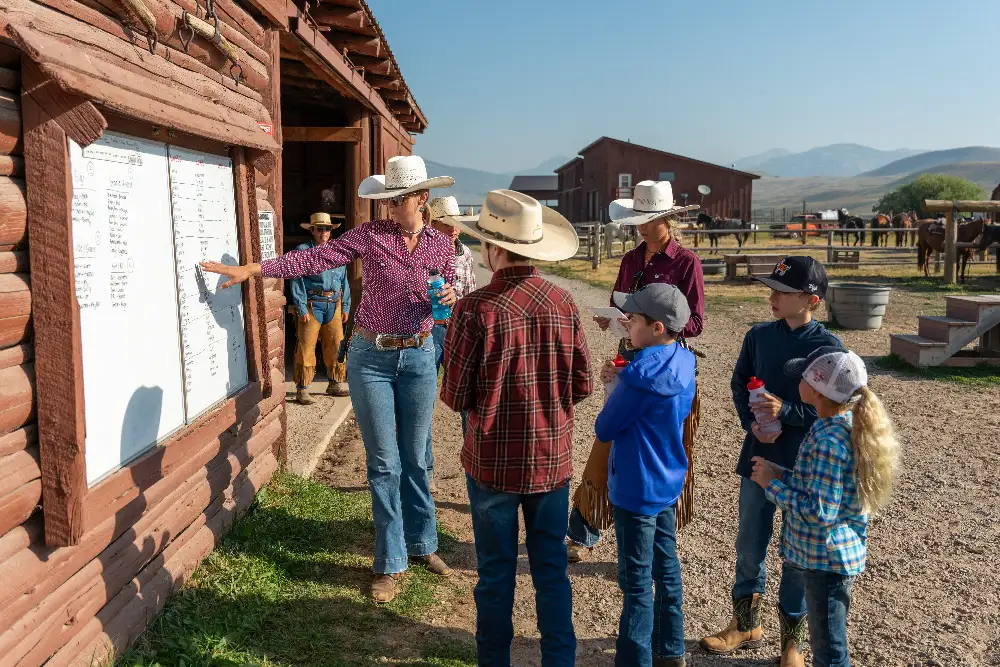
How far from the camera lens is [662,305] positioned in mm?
3283

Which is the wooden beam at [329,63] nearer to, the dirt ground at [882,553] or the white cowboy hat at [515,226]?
the dirt ground at [882,553]

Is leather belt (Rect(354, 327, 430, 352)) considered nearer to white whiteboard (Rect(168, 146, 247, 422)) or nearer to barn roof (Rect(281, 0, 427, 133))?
white whiteboard (Rect(168, 146, 247, 422))

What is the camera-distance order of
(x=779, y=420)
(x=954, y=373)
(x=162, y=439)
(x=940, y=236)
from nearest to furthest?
(x=779, y=420) → (x=162, y=439) → (x=954, y=373) → (x=940, y=236)

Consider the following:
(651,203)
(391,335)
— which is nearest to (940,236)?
(651,203)

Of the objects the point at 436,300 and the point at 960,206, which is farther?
the point at 960,206

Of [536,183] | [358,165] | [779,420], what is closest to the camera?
[779,420]

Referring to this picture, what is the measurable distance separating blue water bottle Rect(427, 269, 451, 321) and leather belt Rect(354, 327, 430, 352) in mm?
147

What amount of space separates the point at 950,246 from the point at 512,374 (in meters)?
20.0

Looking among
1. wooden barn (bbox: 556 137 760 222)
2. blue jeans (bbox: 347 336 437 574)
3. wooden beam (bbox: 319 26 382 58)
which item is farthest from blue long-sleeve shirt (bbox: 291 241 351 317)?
wooden barn (bbox: 556 137 760 222)

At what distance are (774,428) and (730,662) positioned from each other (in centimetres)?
114

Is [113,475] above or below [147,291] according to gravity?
below

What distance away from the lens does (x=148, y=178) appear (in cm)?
339

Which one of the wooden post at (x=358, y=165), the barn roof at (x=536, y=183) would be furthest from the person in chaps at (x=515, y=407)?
the barn roof at (x=536, y=183)

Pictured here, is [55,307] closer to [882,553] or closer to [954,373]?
[882,553]
